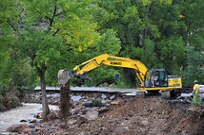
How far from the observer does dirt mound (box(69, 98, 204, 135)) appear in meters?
16.5

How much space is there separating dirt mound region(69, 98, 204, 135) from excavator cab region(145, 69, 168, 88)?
16.4ft

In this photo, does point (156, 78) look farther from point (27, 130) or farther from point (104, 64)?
point (27, 130)

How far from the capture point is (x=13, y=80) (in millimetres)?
38906

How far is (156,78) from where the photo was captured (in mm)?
29828

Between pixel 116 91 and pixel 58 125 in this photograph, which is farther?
pixel 116 91

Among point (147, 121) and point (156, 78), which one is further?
point (156, 78)

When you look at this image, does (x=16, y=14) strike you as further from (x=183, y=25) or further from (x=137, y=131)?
(x=183, y=25)

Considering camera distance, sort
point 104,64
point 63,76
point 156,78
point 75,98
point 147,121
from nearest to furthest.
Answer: point 63,76
point 147,121
point 104,64
point 156,78
point 75,98

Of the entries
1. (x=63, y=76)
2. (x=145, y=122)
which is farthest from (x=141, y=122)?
(x=63, y=76)

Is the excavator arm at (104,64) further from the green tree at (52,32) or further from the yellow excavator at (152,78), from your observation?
the green tree at (52,32)

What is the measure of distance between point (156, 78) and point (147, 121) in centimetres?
971

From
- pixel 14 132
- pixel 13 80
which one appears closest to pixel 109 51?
pixel 14 132

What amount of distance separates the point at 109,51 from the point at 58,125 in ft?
24.9

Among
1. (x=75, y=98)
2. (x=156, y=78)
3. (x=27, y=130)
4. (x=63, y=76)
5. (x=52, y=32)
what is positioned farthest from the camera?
(x=75, y=98)
